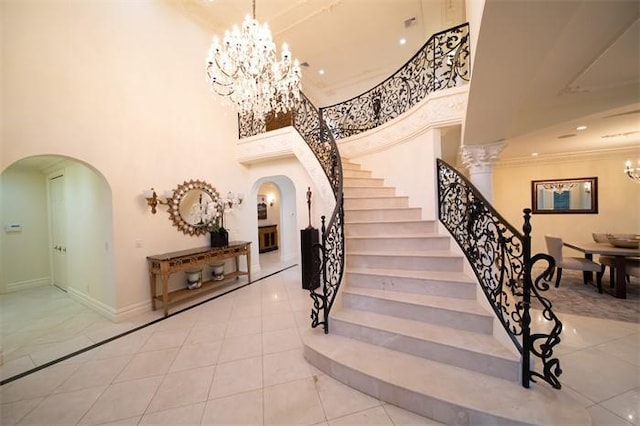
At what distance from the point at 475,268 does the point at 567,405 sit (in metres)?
1.23

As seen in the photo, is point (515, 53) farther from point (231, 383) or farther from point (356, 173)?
point (231, 383)

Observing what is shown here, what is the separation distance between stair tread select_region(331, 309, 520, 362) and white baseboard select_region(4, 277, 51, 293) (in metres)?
6.92

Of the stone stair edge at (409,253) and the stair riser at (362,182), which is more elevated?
the stair riser at (362,182)

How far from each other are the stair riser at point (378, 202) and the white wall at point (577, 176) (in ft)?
14.2

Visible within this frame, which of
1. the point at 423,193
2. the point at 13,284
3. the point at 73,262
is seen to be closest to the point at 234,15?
the point at 423,193

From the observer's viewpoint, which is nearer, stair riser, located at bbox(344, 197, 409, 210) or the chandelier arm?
the chandelier arm

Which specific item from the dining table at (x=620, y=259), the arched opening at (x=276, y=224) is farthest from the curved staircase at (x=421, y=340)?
the arched opening at (x=276, y=224)

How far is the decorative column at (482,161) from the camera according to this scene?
3.45 metres

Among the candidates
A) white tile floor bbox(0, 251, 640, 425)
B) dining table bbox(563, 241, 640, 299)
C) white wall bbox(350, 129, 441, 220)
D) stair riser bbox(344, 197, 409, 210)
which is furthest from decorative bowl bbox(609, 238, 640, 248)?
stair riser bbox(344, 197, 409, 210)

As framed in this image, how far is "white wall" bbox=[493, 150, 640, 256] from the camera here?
575 centimetres

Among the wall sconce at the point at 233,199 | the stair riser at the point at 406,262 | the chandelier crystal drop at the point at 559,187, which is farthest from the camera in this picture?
the chandelier crystal drop at the point at 559,187

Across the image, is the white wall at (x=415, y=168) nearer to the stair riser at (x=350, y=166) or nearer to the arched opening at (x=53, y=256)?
the stair riser at (x=350, y=166)

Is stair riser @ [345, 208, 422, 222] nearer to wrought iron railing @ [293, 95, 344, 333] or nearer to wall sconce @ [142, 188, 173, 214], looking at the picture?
wrought iron railing @ [293, 95, 344, 333]

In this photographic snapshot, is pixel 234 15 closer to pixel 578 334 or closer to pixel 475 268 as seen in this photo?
pixel 475 268
